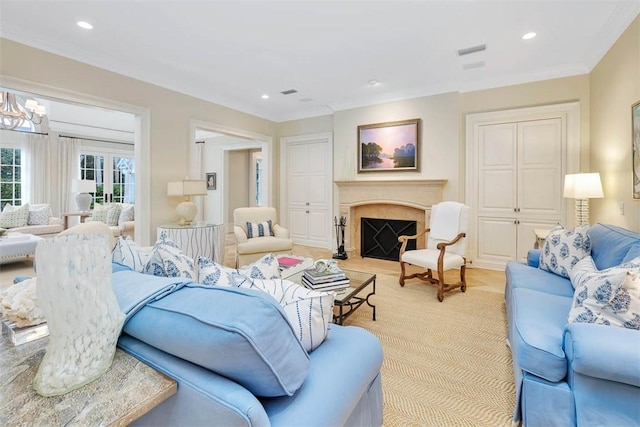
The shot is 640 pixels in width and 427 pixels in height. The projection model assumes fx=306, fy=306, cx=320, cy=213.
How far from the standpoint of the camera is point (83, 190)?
6.39m

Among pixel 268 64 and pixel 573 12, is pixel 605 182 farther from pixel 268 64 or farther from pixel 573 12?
pixel 268 64

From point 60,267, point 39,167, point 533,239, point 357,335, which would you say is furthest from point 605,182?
point 39,167

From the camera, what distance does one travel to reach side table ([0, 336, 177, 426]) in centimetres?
67

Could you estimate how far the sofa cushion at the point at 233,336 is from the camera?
2.57 ft

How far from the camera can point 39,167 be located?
6.52m

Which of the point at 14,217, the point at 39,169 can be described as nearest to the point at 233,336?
the point at 14,217

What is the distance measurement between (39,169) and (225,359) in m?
8.22

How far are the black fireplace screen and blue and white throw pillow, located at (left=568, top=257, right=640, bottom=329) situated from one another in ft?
11.5

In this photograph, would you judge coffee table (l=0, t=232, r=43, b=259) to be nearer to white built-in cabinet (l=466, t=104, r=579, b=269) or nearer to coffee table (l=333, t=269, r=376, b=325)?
coffee table (l=333, t=269, r=376, b=325)

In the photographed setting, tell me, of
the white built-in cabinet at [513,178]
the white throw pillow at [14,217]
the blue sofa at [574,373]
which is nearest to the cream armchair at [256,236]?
the white built-in cabinet at [513,178]

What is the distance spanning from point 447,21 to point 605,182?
2.43 m

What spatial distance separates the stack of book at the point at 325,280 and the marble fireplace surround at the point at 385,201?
2.63 meters

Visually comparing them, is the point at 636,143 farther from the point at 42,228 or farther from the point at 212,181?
the point at 42,228

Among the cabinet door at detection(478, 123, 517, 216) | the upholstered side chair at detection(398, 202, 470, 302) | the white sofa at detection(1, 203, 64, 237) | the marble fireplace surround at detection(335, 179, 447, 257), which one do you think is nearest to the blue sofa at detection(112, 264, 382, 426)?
the upholstered side chair at detection(398, 202, 470, 302)
